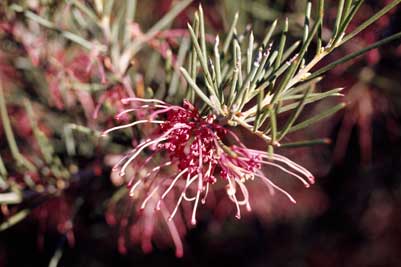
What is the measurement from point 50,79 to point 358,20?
446 millimetres

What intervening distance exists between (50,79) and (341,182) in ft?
1.97

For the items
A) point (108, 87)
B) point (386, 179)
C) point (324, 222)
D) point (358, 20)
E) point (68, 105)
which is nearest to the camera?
point (108, 87)

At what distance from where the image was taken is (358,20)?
0.77 m

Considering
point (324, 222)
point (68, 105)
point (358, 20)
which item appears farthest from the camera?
point (324, 222)

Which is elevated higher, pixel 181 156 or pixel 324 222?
pixel 181 156

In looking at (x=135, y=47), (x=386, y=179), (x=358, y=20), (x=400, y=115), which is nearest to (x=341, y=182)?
(x=386, y=179)

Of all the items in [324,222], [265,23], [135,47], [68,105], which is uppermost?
[265,23]

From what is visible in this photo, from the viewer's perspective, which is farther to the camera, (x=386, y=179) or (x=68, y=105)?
(x=386, y=179)

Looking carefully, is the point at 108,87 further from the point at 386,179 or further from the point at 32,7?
the point at 386,179

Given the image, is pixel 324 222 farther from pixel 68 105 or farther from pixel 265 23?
pixel 68 105

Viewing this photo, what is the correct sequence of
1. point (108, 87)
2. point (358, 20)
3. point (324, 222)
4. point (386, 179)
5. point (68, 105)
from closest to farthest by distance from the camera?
point (108, 87) → point (68, 105) → point (358, 20) → point (386, 179) → point (324, 222)

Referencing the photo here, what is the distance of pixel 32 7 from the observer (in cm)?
60

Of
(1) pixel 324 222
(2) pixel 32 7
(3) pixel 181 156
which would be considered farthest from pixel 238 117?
(1) pixel 324 222

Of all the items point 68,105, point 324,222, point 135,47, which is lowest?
point 324,222
